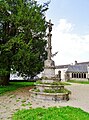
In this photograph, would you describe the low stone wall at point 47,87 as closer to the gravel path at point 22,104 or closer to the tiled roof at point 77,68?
the gravel path at point 22,104

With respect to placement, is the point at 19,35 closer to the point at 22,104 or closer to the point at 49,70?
the point at 49,70

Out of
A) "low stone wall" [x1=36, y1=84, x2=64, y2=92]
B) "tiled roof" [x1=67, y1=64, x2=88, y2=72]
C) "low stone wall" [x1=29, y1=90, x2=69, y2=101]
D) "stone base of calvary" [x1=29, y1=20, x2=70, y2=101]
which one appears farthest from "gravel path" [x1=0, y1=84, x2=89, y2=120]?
"tiled roof" [x1=67, y1=64, x2=88, y2=72]

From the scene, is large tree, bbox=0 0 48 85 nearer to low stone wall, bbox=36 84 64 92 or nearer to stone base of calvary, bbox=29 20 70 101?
stone base of calvary, bbox=29 20 70 101

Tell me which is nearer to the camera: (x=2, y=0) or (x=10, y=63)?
(x=10, y=63)

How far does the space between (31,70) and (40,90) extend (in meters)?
8.60

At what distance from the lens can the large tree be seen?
2388cm

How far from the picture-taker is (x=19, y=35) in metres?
24.8

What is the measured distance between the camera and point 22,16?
81.9ft

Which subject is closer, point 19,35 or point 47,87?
point 47,87

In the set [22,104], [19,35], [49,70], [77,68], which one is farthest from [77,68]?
[22,104]

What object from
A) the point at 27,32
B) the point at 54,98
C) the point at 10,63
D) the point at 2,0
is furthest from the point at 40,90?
the point at 2,0

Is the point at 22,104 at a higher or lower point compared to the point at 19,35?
lower

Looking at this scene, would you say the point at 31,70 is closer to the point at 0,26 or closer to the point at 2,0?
the point at 0,26

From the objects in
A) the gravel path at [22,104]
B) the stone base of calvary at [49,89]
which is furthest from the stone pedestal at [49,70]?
the gravel path at [22,104]
